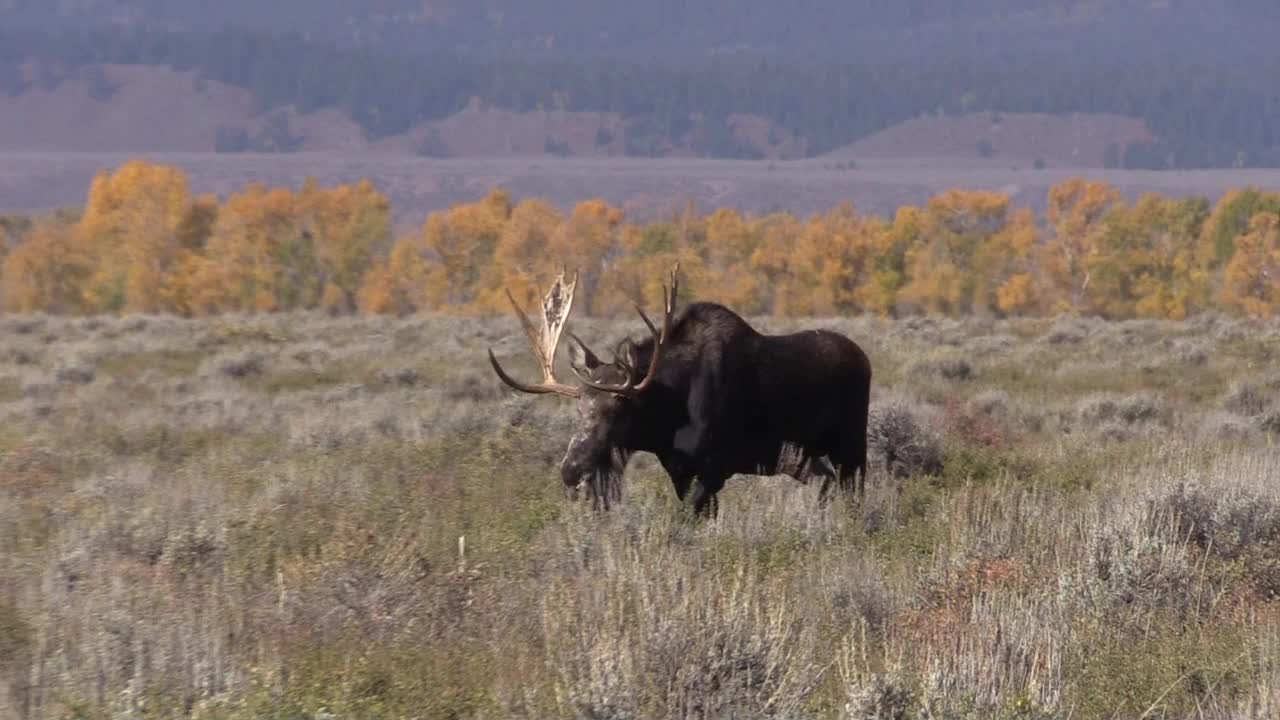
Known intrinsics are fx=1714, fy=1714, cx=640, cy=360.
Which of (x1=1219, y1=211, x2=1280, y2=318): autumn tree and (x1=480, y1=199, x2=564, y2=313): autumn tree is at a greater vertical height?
(x1=480, y1=199, x2=564, y2=313): autumn tree

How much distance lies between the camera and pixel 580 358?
33.2 feet

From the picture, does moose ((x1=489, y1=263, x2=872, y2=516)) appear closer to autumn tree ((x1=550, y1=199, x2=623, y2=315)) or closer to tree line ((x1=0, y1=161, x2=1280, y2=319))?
tree line ((x1=0, y1=161, x2=1280, y2=319))

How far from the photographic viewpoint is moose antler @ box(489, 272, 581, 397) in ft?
32.6

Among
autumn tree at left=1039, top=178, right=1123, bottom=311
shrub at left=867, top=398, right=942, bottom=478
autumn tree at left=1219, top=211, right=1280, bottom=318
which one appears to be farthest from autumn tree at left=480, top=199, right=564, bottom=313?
shrub at left=867, top=398, right=942, bottom=478

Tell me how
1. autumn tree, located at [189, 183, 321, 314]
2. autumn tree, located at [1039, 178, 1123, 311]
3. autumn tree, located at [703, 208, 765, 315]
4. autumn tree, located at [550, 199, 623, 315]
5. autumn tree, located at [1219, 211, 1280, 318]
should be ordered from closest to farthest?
autumn tree, located at [189, 183, 321, 314] → autumn tree, located at [1219, 211, 1280, 318] → autumn tree, located at [703, 208, 765, 315] → autumn tree, located at [550, 199, 623, 315] → autumn tree, located at [1039, 178, 1123, 311]

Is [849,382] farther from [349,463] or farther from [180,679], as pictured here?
[180,679]

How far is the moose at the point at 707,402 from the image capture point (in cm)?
965

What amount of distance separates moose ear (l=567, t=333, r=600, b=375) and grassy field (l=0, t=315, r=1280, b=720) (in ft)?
2.64

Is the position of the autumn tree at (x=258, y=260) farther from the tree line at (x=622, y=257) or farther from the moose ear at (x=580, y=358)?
the moose ear at (x=580, y=358)

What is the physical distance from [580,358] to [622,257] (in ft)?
218

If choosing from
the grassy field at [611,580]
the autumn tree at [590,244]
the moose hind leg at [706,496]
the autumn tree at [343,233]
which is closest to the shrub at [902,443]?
the grassy field at [611,580]

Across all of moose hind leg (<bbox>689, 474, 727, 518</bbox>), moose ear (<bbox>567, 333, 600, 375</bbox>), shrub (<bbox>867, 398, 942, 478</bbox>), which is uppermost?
moose ear (<bbox>567, 333, 600, 375</bbox>)

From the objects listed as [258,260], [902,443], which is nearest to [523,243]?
[258,260]

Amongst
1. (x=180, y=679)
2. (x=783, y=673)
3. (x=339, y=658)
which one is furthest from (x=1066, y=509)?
(x=180, y=679)
